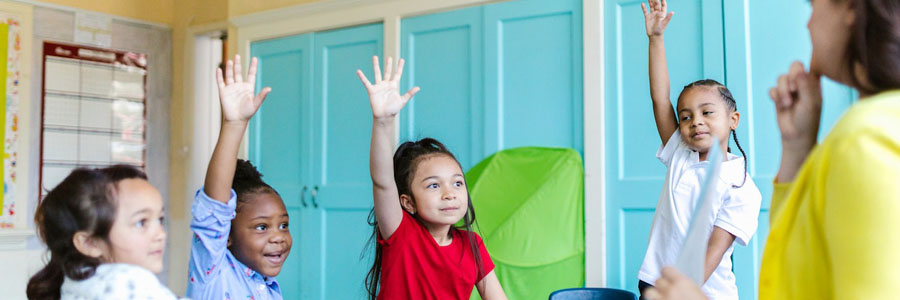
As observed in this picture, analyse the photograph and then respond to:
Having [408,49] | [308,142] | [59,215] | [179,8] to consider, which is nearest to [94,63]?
[179,8]

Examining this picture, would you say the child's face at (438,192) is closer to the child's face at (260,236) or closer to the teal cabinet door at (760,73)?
the child's face at (260,236)

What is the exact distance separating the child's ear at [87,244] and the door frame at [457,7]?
208 cm

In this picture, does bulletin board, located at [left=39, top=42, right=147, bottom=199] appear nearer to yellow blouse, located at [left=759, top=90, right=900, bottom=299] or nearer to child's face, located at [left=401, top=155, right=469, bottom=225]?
child's face, located at [left=401, top=155, right=469, bottom=225]

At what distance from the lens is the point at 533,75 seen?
3.07 m

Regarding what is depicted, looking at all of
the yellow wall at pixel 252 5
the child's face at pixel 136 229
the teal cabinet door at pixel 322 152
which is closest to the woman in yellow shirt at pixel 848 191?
the child's face at pixel 136 229

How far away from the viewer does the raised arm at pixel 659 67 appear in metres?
1.86

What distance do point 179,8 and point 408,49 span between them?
2193 millimetres

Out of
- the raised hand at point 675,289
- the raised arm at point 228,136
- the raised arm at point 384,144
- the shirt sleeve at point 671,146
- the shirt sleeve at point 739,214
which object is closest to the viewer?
the raised hand at point 675,289

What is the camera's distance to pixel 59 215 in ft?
3.65

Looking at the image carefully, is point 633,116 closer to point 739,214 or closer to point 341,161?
point 739,214

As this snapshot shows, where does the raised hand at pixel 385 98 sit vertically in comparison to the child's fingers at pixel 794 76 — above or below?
above

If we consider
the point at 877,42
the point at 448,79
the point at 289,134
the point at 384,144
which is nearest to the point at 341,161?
the point at 289,134

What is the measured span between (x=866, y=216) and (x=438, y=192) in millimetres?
1188

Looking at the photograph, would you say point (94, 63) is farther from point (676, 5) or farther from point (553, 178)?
point (676, 5)
